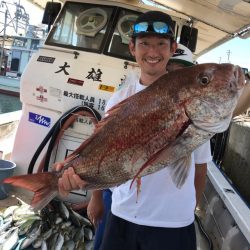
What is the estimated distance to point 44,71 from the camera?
567 centimetres

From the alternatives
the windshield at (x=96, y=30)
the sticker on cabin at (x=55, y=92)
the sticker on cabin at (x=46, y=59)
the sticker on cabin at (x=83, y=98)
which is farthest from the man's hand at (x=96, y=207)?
the sticker on cabin at (x=46, y=59)

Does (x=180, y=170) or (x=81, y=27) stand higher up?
(x=81, y=27)

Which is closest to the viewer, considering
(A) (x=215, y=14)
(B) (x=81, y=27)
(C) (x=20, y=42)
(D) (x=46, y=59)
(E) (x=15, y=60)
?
(D) (x=46, y=59)

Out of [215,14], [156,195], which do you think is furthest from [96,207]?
[215,14]

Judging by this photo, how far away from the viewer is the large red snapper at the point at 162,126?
65.3 inches

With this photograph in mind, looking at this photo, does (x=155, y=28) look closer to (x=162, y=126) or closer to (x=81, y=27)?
(x=162, y=126)

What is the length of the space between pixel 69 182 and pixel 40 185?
6.9 inches

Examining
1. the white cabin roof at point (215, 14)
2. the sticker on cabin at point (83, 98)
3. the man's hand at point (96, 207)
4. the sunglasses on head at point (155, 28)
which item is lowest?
the man's hand at point (96, 207)

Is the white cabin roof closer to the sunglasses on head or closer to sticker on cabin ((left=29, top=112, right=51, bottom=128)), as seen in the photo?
sticker on cabin ((left=29, top=112, right=51, bottom=128))

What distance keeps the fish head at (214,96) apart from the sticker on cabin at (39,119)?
4203mm

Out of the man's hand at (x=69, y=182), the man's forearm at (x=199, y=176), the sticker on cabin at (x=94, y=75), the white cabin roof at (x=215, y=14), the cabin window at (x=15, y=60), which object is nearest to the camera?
the man's hand at (x=69, y=182)

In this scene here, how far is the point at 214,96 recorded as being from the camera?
1.66 metres

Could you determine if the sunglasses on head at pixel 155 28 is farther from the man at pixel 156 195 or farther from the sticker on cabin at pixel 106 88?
the sticker on cabin at pixel 106 88

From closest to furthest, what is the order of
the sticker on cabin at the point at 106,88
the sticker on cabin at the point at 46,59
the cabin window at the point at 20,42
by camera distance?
the sticker on cabin at the point at 106,88
the sticker on cabin at the point at 46,59
the cabin window at the point at 20,42
